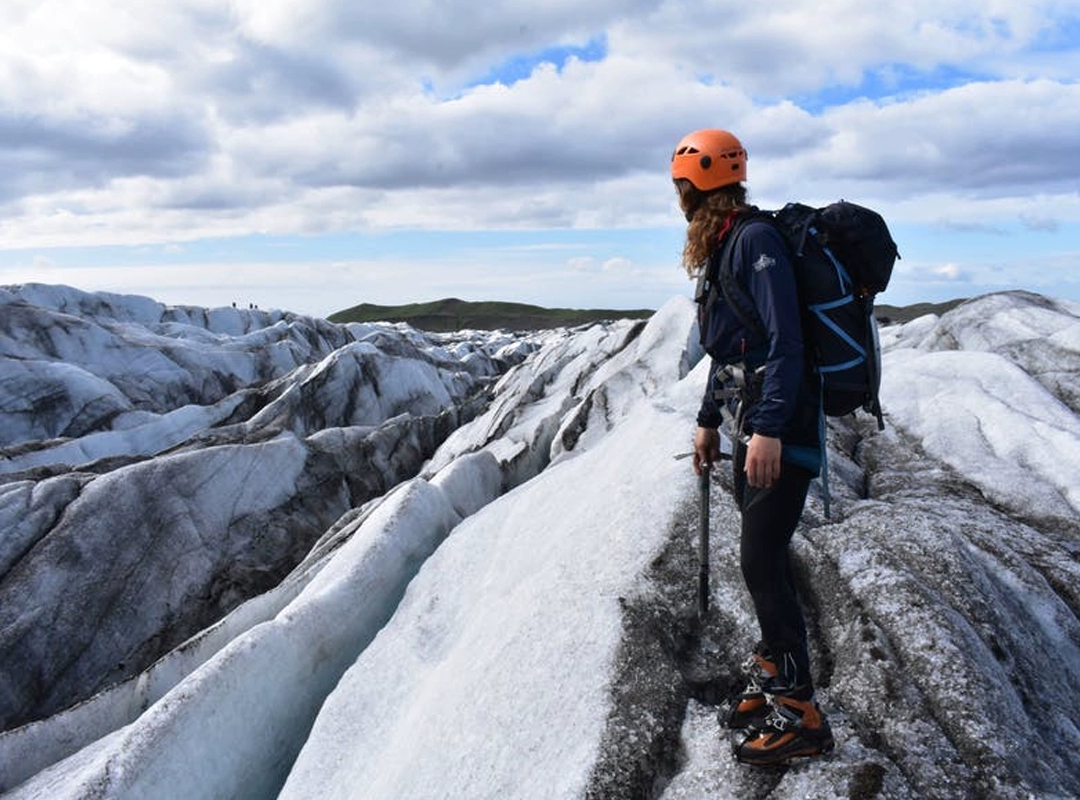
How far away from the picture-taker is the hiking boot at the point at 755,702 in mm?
6571

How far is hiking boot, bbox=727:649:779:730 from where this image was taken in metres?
6.57

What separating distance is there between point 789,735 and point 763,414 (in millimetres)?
2620

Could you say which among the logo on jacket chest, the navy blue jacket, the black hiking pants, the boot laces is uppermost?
the logo on jacket chest

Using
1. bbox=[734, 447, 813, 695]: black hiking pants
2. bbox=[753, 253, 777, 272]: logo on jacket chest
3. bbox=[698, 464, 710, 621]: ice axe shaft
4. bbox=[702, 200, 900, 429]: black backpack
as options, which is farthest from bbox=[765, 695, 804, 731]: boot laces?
bbox=[753, 253, 777, 272]: logo on jacket chest

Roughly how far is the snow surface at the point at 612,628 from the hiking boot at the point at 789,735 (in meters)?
0.17

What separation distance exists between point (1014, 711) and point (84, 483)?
78.7 ft

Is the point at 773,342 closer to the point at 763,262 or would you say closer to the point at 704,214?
the point at 763,262

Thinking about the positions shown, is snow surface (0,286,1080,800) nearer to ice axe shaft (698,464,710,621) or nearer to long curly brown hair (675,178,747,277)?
ice axe shaft (698,464,710,621)

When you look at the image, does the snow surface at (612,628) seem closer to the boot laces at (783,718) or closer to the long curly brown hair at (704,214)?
the boot laces at (783,718)

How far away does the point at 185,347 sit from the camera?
56.3 m

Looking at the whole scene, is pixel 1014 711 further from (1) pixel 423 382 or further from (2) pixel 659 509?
(1) pixel 423 382

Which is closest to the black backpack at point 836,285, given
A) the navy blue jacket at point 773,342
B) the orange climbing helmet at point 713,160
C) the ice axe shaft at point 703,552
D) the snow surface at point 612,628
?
the navy blue jacket at point 773,342

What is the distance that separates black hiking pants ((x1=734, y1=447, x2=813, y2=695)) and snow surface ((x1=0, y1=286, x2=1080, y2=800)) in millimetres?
873

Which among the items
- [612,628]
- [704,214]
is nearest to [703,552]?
[612,628]
